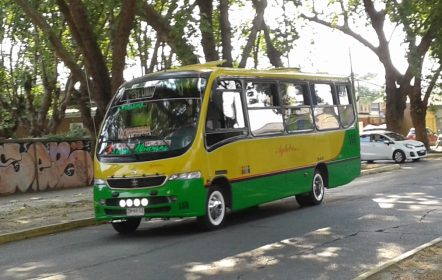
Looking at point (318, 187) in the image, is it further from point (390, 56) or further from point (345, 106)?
point (390, 56)

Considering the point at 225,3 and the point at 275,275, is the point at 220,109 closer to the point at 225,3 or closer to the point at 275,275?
the point at 275,275

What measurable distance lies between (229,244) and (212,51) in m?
9.84

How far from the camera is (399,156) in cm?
3016

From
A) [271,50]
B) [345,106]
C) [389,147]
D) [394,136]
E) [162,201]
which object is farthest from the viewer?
[394,136]

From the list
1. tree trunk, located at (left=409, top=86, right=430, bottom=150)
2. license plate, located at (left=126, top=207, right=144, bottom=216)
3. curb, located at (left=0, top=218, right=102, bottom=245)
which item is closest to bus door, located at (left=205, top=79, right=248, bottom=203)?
license plate, located at (left=126, top=207, right=144, bottom=216)

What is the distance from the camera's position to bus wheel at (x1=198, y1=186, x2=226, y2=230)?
10648 millimetres

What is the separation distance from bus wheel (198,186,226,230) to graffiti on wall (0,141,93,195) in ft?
39.1

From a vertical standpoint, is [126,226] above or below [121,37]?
below

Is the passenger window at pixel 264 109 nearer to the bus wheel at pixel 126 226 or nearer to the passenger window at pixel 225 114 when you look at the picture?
the passenger window at pixel 225 114

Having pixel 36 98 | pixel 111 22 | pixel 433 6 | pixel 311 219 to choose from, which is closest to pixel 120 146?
pixel 311 219

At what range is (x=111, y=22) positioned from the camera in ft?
64.6

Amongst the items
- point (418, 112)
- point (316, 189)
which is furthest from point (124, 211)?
point (418, 112)

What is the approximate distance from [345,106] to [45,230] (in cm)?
795

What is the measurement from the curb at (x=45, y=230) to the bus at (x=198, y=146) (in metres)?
1.43
